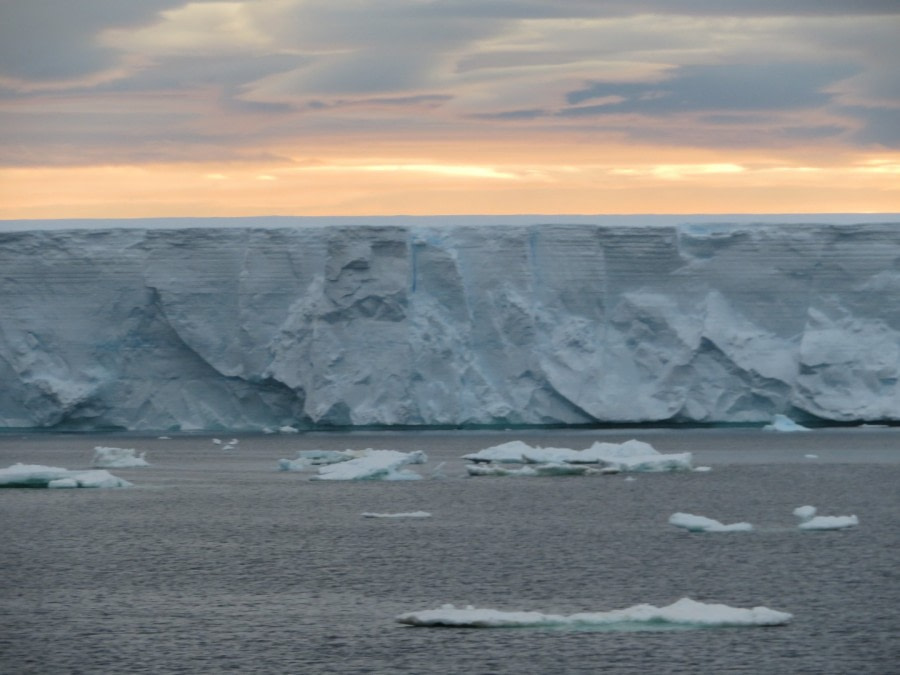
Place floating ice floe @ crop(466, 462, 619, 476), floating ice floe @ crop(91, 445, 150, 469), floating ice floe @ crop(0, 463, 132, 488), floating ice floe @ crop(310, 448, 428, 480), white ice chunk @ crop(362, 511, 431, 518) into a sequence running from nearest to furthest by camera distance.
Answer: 1. white ice chunk @ crop(362, 511, 431, 518)
2. floating ice floe @ crop(0, 463, 132, 488)
3. floating ice floe @ crop(310, 448, 428, 480)
4. floating ice floe @ crop(466, 462, 619, 476)
5. floating ice floe @ crop(91, 445, 150, 469)

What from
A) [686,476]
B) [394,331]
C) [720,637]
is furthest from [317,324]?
[720,637]

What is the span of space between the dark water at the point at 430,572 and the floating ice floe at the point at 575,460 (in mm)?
153

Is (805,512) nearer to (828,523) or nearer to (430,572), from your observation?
(828,523)

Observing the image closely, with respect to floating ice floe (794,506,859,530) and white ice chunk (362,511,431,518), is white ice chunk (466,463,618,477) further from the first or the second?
floating ice floe (794,506,859,530)

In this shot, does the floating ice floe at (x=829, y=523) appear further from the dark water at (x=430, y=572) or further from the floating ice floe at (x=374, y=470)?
the floating ice floe at (x=374, y=470)

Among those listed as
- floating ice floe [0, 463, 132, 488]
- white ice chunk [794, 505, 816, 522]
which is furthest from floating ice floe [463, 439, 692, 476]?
white ice chunk [794, 505, 816, 522]

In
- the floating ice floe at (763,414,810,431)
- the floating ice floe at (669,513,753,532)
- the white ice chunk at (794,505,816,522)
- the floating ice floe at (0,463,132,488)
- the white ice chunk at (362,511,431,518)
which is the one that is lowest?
the floating ice floe at (763,414,810,431)

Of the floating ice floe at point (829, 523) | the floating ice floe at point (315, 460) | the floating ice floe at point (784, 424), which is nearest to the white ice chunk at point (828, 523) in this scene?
the floating ice floe at point (829, 523)

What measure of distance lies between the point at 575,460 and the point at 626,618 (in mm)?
8699

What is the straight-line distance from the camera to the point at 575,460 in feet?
45.8

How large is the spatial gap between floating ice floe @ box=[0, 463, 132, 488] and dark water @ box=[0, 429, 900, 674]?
151mm

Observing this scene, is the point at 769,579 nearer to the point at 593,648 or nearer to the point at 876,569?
the point at 876,569

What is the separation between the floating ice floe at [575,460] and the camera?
13.5 meters

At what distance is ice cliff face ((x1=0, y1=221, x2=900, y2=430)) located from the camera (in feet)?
64.9
